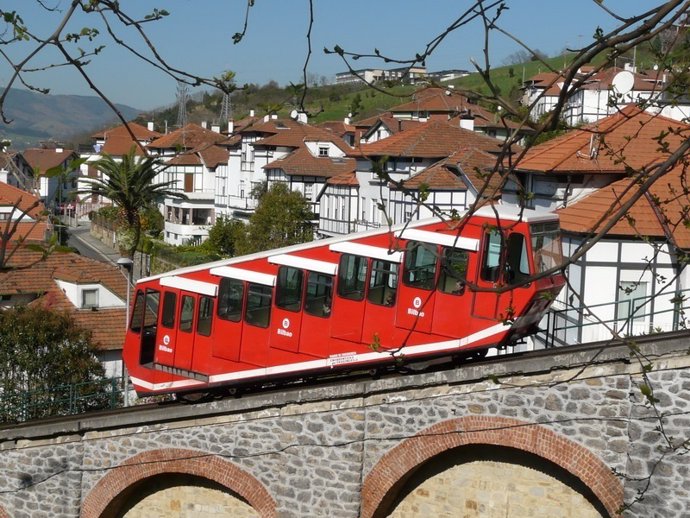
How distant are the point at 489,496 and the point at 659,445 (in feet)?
7.56

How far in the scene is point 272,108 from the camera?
17.2 feet

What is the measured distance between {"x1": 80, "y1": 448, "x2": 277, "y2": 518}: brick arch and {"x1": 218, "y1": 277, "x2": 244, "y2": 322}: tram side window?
232cm

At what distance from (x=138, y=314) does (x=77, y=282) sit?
486 inches

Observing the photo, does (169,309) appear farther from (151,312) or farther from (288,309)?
(288,309)

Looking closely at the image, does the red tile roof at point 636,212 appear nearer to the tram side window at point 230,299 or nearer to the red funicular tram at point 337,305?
the red funicular tram at point 337,305

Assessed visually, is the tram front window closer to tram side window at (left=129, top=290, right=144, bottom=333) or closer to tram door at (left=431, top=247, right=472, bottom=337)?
tram door at (left=431, top=247, right=472, bottom=337)

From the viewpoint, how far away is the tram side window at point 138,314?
16.1m

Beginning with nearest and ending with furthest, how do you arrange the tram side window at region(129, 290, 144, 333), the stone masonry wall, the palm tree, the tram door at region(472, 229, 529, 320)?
the palm tree < the stone masonry wall < the tram door at region(472, 229, 529, 320) < the tram side window at region(129, 290, 144, 333)

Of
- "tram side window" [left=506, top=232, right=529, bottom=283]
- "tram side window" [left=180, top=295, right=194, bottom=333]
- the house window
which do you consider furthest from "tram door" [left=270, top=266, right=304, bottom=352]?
the house window

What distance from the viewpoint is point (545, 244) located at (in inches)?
524

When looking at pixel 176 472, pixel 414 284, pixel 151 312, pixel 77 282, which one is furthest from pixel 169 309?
pixel 77 282

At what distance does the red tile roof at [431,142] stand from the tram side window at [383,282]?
63.3ft

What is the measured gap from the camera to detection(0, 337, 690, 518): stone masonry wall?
1035 cm

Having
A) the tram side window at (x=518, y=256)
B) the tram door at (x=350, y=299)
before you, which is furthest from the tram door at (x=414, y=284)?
the tram side window at (x=518, y=256)
